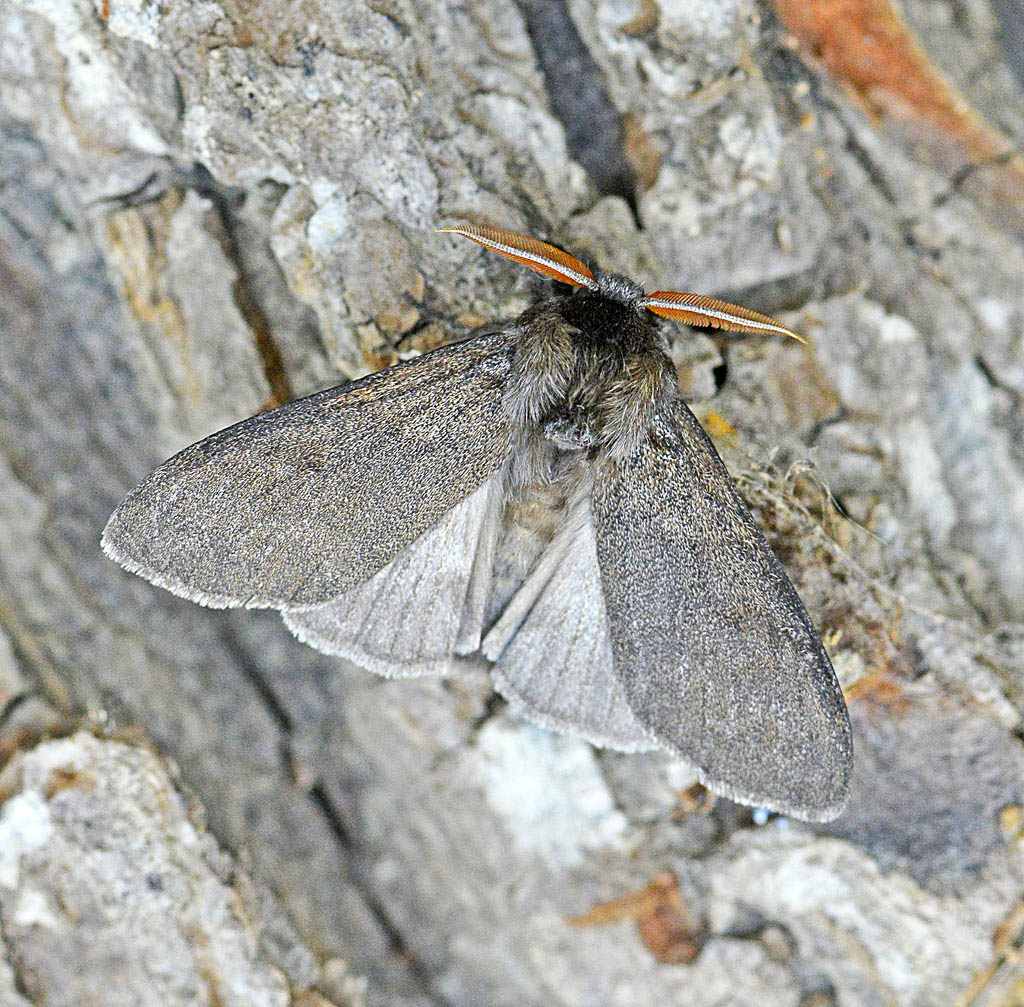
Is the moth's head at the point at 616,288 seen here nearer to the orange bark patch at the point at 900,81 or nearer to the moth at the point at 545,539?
the moth at the point at 545,539

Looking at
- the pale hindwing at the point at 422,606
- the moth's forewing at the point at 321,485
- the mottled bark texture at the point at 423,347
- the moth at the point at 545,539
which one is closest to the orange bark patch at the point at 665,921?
the mottled bark texture at the point at 423,347

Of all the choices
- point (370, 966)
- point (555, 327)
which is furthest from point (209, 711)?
point (555, 327)

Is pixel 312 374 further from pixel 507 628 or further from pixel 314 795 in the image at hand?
pixel 314 795

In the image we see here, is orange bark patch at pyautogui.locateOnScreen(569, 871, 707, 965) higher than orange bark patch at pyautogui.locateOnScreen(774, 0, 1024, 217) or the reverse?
the reverse

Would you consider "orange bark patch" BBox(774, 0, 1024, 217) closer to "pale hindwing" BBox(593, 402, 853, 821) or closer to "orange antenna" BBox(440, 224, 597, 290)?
"orange antenna" BBox(440, 224, 597, 290)

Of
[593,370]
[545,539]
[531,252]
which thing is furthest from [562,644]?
[531,252]

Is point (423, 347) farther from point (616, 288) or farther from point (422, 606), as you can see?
point (422, 606)

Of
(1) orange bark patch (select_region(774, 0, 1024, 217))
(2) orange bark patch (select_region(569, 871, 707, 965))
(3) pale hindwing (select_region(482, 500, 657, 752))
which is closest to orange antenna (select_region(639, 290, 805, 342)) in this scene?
(3) pale hindwing (select_region(482, 500, 657, 752))
